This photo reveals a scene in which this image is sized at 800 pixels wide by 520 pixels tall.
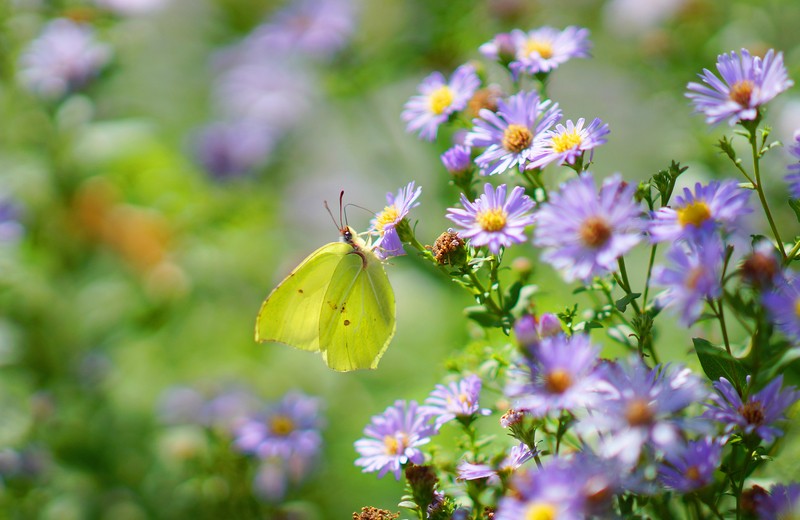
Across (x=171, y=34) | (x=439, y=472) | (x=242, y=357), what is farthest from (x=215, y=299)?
(x=171, y=34)

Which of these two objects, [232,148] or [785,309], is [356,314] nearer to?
[785,309]

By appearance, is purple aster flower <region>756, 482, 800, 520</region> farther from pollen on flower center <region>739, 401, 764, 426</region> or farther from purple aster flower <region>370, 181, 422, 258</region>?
purple aster flower <region>370, 181, 422, 258</region>

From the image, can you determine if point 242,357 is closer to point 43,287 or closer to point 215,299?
point 215,299

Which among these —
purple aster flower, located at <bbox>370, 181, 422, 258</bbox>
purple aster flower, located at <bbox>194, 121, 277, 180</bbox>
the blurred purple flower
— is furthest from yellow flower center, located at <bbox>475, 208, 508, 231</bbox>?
purple aster flower, located at <bbox>194, 121, 277, 180</bbox>

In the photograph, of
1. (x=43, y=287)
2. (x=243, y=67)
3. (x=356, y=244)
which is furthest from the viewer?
(x=243, y=67)

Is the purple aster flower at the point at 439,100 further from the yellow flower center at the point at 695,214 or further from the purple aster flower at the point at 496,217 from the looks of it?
the yellow flower center at the point at 695,214

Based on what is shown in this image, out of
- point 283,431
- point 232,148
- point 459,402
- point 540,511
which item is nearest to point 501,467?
point 459,402
